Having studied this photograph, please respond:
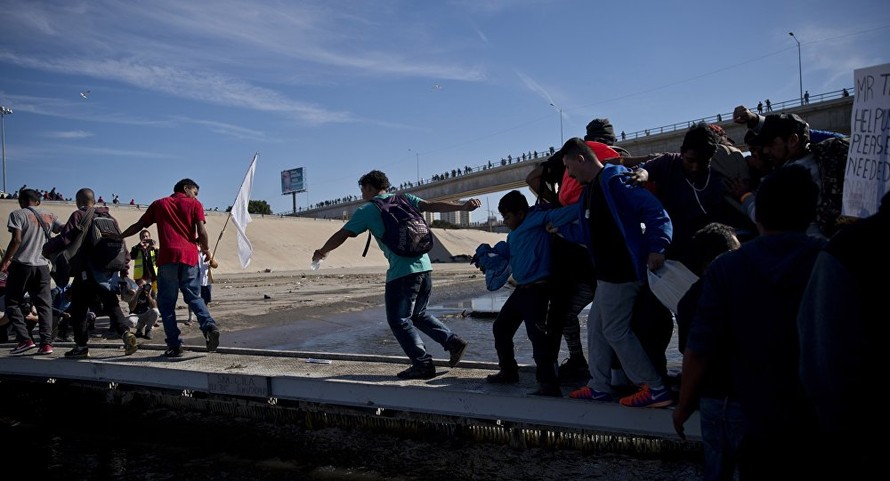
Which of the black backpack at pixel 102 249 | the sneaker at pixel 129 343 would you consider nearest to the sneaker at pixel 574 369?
the sneaker at pixel 129 343

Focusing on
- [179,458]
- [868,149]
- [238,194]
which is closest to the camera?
[868,149]

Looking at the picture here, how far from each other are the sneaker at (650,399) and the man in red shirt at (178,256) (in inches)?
177

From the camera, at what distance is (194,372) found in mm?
5781

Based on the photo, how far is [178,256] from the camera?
6484mm

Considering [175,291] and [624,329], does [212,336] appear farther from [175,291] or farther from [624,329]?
[624,329]

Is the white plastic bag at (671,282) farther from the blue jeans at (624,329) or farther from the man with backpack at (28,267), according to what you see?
the man with backpack at (28,267)

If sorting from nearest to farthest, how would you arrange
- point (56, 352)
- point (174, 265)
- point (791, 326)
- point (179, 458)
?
1. point (791, 326)
2. point (179, 458)
3. point (174, 265)
4. point (56, 352)

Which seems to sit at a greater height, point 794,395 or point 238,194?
point 238,194

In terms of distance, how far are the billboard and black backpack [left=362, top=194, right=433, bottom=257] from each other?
349 ft

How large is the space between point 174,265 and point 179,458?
230 cm

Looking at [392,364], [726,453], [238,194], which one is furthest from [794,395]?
[238,194]

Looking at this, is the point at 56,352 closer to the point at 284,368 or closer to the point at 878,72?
the point at 284,368

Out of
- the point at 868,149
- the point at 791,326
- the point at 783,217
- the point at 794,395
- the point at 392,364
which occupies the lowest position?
the point at 392,364

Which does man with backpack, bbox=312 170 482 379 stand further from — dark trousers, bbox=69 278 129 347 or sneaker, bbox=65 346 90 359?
sneaker, bbox=65 346 90 359
